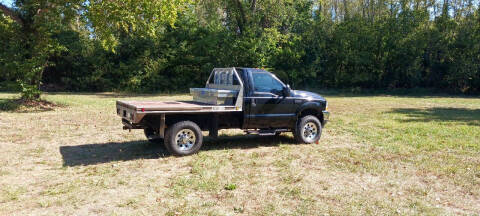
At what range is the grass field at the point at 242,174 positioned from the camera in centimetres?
509

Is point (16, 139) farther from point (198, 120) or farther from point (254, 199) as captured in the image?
point (254, 199)

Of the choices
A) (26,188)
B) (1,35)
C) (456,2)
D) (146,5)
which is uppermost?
(456,2)

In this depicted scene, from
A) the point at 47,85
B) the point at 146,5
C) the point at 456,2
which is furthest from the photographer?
the point at 456,2

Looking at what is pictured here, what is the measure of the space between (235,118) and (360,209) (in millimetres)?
4093

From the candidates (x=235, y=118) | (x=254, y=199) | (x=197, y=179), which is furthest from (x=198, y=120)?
(x=254, y=199)

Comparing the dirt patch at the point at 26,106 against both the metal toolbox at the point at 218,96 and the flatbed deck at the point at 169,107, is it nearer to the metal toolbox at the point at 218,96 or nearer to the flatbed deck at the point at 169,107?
the flatbed deck at the point at 169,107

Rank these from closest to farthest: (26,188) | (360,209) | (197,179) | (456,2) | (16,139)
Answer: (360,209) < (26,188) < (197,179) < (16,139) < (456,2)

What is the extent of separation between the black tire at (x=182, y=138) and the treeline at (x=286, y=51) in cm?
1826

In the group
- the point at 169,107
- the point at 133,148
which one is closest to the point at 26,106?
the point at 133,148

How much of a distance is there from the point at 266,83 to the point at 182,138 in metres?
2.34

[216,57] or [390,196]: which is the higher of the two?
[216,57]

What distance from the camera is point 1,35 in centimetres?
1491

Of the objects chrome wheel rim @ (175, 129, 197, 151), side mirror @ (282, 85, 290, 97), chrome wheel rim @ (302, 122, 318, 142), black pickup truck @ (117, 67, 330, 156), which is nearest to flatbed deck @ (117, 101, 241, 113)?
black pickup truck @ (117, 67, 330, 156)

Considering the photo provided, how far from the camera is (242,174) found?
6566 mm
